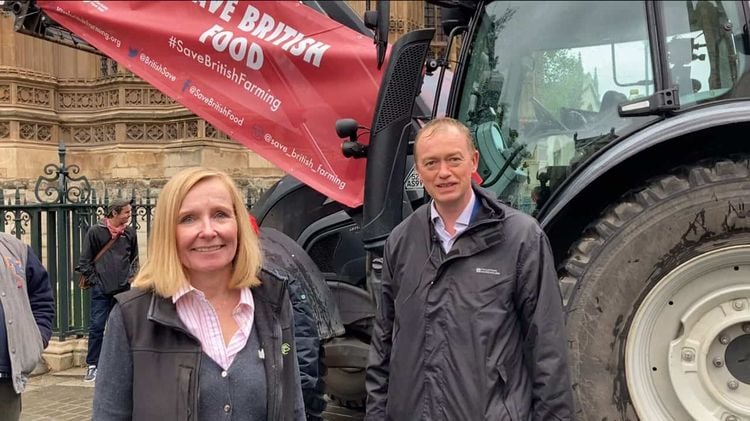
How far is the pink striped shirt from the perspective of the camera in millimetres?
1677

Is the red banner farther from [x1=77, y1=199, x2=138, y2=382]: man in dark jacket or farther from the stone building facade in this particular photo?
the stone building facade

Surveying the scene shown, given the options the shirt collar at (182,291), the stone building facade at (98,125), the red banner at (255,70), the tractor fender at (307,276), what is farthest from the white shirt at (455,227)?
the stone building facade at (98,125)

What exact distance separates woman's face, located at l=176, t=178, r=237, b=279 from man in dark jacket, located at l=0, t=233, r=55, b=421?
1.67 m

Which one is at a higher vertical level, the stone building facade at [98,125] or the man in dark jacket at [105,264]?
the stone building facade at [98,125]

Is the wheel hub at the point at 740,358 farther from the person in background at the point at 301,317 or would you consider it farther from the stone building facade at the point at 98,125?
the stone building facade at the point at 98,125

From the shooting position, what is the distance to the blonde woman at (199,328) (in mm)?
1613

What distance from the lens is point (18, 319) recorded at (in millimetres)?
2928

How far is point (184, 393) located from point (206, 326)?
0.60 ft

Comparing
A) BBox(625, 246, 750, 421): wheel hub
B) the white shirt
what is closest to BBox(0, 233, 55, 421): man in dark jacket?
the white shirt

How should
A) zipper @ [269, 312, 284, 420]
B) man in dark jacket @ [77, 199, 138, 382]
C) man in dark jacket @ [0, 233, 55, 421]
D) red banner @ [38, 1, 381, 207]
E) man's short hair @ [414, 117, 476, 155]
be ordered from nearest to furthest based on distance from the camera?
zipper @ [269, 312, 284, 420], man's short hair @ [414, 117, 476, 155], man in dark jacket @ [0, 233, 55, 421], red banner @ [38, 1, 381, 207], man in dark jacket @ [77, 199, 138, 382]

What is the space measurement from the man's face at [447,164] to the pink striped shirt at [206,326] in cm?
72

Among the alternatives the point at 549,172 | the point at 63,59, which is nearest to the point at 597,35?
the point at 549,172

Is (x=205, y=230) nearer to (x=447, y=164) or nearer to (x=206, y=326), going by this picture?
(x=206, y=326)

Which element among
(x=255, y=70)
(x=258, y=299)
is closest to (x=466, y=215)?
(x=258, y=299)
